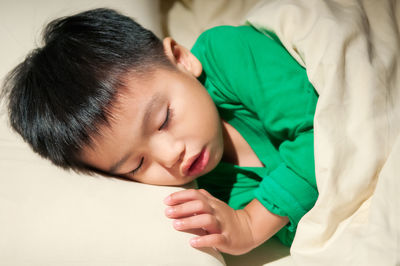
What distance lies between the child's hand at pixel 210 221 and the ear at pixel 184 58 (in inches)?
11.1

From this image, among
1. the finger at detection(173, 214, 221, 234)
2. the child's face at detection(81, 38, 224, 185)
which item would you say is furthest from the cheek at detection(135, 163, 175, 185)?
the finger at detection(173, 214, 221, 234)

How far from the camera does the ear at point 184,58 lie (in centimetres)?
93

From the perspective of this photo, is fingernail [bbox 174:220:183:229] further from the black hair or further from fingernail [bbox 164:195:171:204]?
the black hair

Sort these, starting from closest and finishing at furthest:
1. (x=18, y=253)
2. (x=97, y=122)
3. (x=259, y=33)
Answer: (x=18, y=253)
(x=97, y=122)
(x=259, y=33)

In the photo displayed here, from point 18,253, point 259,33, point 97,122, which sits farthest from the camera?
point 259,33

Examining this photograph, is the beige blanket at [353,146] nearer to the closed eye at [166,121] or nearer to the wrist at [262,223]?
the wrist at [262,223]

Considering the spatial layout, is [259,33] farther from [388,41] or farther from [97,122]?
[97,122]

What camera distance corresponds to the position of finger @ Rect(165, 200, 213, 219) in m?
0.76

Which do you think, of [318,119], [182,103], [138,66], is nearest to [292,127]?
[318,119]

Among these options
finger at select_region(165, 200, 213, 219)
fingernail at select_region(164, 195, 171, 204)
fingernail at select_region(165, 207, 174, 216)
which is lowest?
finger at select_region(165, 200, 213, 219)

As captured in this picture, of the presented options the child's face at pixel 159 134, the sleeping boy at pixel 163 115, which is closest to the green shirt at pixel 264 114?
the sleeping boy at pixel 163 115

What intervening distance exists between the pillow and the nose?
0.06m

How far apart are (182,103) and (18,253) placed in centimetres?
38

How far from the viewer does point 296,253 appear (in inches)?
30.6
